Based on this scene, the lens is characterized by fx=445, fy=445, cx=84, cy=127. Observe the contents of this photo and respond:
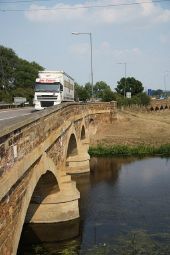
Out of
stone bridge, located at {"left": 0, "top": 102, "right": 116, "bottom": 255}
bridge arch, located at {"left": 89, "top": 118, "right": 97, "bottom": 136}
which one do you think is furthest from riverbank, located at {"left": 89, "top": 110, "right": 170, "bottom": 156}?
stone bridge, located at {"left": 0, "top": 102, "right": 116, "bottom": 255}

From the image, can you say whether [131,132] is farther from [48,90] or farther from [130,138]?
[48,90]

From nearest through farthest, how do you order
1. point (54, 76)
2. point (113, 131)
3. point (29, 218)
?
point (29, 218), point (54, 76), point (113, 131)

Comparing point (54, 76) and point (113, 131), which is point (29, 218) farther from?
point (113, 131)

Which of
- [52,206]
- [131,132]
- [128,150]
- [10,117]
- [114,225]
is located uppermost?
[10,117]

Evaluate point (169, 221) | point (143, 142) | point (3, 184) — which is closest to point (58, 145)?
point (169, 221)

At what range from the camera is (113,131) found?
54125 mm

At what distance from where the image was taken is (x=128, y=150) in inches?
1795

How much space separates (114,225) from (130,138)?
2932 cm

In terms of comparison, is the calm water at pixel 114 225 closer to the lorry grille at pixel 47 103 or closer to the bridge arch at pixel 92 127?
the lorry grille at pixel 47 103

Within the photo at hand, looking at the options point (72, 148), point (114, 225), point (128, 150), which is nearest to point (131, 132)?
point (128, 150)

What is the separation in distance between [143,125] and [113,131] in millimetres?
4619

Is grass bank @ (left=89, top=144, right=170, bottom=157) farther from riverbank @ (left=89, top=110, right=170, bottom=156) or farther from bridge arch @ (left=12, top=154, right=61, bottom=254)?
bridge arch @ (left=12, top=154, right=61, bottom=254)

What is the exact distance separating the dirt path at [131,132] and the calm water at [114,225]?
15.8 meters

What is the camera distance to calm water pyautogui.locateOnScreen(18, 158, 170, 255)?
61.4ft
